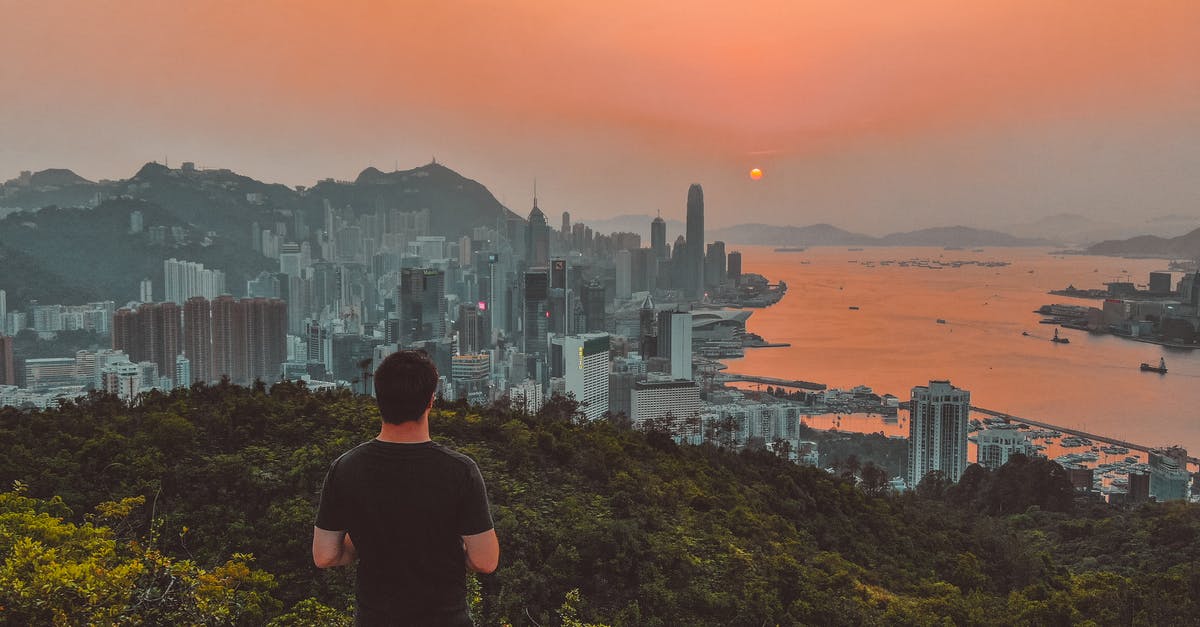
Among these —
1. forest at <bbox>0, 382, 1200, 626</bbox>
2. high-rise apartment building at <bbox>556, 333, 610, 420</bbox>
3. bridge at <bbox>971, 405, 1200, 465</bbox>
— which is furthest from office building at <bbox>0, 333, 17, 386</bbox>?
bridge at <bbox>971, 405, 1200, 465</bbox>

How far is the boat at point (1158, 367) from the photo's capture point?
1155cm

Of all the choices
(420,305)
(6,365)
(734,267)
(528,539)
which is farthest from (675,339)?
(528,539)

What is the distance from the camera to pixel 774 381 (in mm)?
15984

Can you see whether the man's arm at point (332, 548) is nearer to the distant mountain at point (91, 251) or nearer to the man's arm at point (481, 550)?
the man's arm at point (481, 550)

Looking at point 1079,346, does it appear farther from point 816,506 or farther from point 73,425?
point 73,425

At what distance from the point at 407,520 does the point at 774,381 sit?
15.3m

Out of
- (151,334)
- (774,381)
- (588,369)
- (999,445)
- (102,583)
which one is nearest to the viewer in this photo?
(102,583)

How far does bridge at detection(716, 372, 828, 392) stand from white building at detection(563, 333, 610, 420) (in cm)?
231

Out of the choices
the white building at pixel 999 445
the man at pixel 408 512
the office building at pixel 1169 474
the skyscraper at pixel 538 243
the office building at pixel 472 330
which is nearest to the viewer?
the man at pixel 408 512

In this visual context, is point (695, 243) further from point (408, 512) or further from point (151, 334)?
point (408, 512)

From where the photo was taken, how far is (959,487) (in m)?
9.80

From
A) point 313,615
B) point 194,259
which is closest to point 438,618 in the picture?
point 313,615

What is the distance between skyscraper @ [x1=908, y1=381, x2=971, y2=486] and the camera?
1211 centimetres

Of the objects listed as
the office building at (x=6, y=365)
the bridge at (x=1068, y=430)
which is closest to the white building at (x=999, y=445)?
the bridge at (x=1068, y=430)
